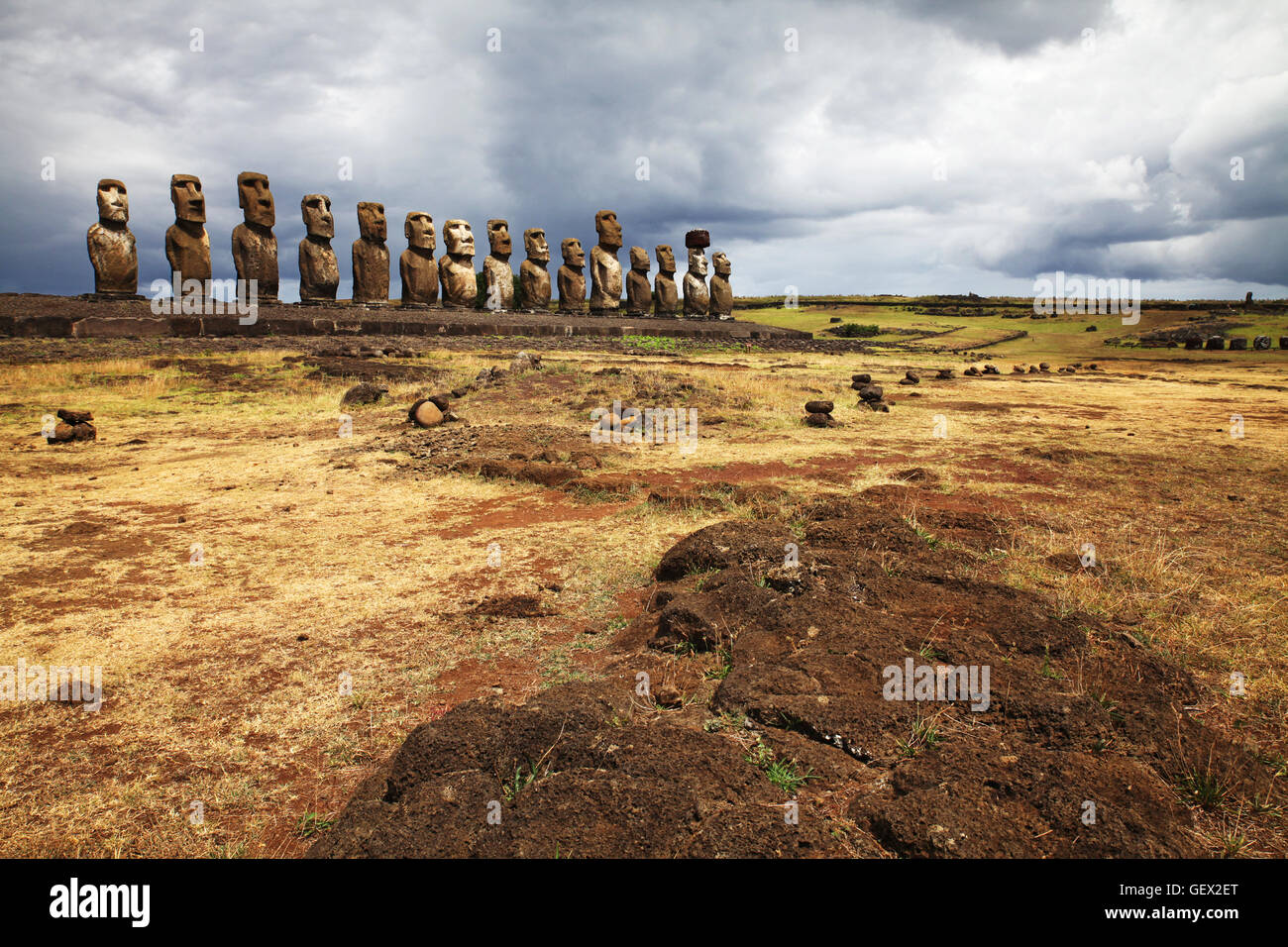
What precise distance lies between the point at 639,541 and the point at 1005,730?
147 inches

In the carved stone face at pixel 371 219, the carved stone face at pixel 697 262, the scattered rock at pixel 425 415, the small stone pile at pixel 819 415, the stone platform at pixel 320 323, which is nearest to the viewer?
the scattered rock at pixel 425 415

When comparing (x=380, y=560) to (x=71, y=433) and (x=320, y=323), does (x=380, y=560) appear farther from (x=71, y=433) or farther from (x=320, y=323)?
(x=320, y=323)

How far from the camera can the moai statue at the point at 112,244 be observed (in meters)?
23.6

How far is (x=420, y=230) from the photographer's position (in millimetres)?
30344

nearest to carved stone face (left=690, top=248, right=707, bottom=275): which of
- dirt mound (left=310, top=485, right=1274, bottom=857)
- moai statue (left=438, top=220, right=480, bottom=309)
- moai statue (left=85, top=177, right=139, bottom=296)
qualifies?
moai statue (left=438, top=220, right=480, bottom=309)

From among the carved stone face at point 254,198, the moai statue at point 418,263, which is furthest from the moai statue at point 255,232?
the moai statue at point 418,263

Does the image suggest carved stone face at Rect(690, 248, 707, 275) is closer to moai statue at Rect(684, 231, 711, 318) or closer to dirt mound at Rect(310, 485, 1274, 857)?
moai statue at Rect(684, 231, 711, 318)

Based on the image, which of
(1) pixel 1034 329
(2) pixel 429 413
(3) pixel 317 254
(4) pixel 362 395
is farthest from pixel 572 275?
(1) pixel 1034 329

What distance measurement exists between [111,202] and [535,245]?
682 inches

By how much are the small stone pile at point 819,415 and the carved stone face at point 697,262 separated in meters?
30.1

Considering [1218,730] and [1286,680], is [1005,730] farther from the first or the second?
[1286,680]

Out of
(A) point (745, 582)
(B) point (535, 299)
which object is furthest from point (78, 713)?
(B) point (535, 299)

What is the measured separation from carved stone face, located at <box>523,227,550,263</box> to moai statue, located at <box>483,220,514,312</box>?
1.19 metres

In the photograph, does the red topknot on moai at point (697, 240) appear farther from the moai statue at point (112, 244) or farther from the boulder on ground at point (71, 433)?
the boulder on ground at point (71, 433)
